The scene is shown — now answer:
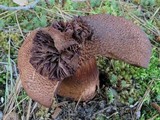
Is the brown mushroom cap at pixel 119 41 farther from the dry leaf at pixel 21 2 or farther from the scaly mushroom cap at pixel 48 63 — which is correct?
the dry leaf at pixel 21 2

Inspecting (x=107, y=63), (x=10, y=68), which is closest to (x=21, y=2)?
(x=10, y=68)

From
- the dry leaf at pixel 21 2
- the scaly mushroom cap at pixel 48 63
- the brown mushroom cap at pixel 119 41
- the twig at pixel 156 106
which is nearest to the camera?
the scaly mushroom cap at pixel 48 63

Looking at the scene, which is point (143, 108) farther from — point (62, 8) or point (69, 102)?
point (62, 8)

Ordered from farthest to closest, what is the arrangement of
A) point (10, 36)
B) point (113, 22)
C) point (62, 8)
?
point (62, 8), point (10, 36), point (113, 22)

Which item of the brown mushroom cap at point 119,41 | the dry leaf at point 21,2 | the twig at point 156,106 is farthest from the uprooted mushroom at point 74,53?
the dry leaf at point 21,2

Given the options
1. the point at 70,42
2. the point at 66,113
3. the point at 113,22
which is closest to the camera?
the point at 70,42

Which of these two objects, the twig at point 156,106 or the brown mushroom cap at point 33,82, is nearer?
the brown mushroom cap at point 33,82

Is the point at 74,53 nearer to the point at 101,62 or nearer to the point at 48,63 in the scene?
the point at 48,63

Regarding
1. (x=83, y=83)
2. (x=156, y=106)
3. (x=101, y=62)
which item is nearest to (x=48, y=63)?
(x=83, y=83)
